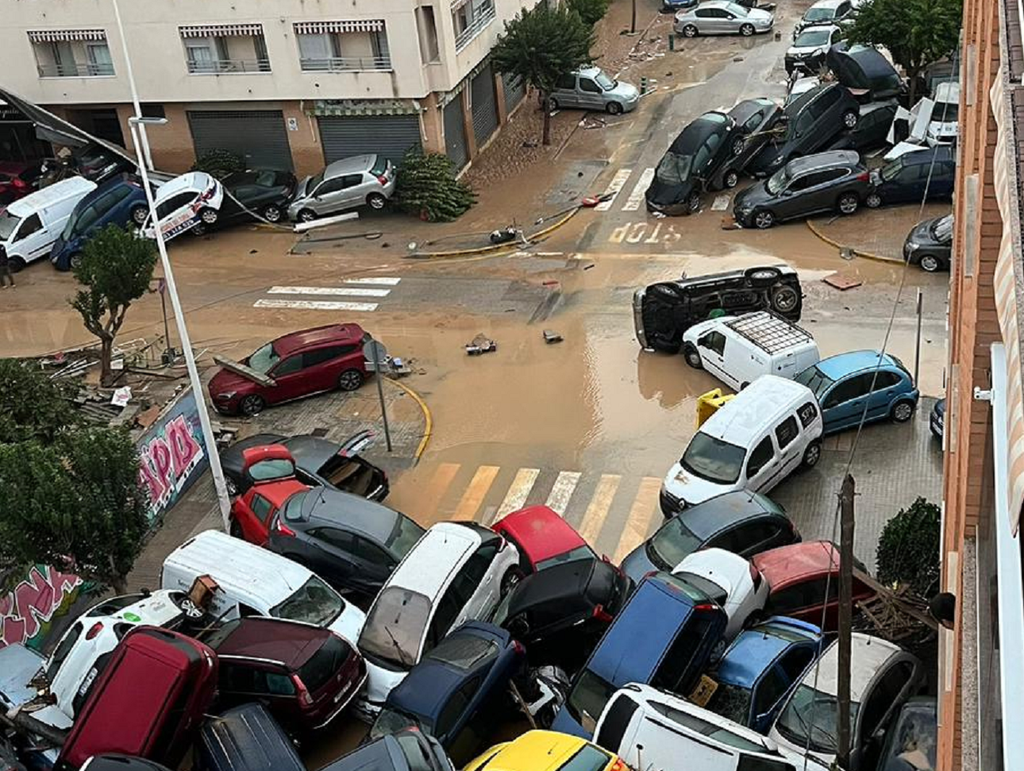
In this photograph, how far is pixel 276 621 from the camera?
13969 mm

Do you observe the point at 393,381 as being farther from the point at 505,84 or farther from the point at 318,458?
the point at 505,84

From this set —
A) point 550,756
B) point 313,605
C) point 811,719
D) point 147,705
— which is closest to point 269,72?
point 313,605

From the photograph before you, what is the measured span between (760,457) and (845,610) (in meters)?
7.76

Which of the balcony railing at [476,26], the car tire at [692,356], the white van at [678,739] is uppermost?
the balcony railing at [476,26]

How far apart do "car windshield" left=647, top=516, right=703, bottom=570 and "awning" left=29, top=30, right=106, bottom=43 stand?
22935 millimetres

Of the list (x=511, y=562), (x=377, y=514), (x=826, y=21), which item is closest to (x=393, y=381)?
(x=377, y=514)

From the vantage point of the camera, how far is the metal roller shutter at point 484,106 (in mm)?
33000

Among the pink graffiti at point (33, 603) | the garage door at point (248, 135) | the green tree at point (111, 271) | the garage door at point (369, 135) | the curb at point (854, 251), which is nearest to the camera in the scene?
the pink graffiti at point (33, 603)

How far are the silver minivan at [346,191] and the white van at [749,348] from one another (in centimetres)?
1113

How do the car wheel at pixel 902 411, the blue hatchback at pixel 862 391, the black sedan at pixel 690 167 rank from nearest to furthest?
the blue hatchback at pixel 862 391 → the car wheel at pixel 902 411 → the black sedan at pixel 690 167

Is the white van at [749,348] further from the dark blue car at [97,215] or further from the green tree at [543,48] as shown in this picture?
the dark blue car at [97,215]

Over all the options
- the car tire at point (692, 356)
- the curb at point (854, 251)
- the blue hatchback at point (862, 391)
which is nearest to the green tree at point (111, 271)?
the car tire at point (692, 356)

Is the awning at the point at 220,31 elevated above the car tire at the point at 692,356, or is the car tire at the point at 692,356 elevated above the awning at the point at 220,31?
the awning at the point at 220,31

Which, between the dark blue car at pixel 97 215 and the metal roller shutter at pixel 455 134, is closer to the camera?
the dark blue car at pixel 97 215
